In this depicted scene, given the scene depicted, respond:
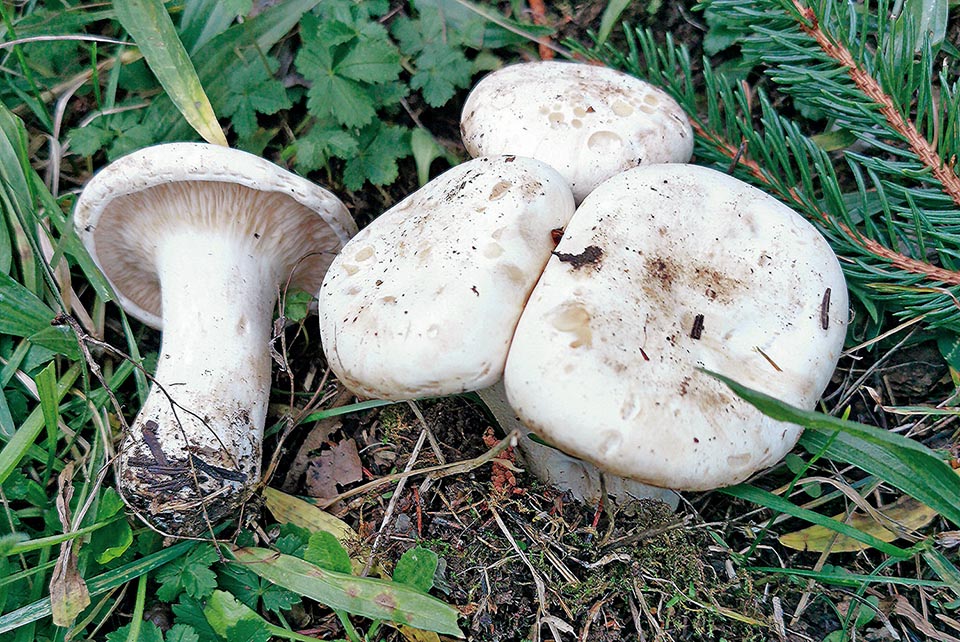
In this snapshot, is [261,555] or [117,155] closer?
[261,555]

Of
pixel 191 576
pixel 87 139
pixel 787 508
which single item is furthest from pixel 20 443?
pixel 787 508

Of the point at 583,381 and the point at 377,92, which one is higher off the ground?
the point at 377,92

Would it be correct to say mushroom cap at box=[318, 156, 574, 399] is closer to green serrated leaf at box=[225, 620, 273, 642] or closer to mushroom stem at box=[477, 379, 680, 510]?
mushroom stem at box=[477, 379, 680, 510]

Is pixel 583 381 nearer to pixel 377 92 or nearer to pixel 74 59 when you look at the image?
pixel 377 92

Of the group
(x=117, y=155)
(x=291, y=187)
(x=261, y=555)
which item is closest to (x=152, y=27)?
(x=117, y=155)

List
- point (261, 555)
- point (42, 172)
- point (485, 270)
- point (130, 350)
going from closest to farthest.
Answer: point (485, 270) < point (261, 555) < point (130, 350) < point (42, 172)

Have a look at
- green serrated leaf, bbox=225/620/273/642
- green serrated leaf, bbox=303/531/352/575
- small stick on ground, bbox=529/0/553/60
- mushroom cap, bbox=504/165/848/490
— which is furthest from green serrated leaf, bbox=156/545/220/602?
small stick on ground, bbox=529/0/553/60

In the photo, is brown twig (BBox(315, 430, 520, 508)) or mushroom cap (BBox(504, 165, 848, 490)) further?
brown twig (BBox(315, 430, 520, 508))
